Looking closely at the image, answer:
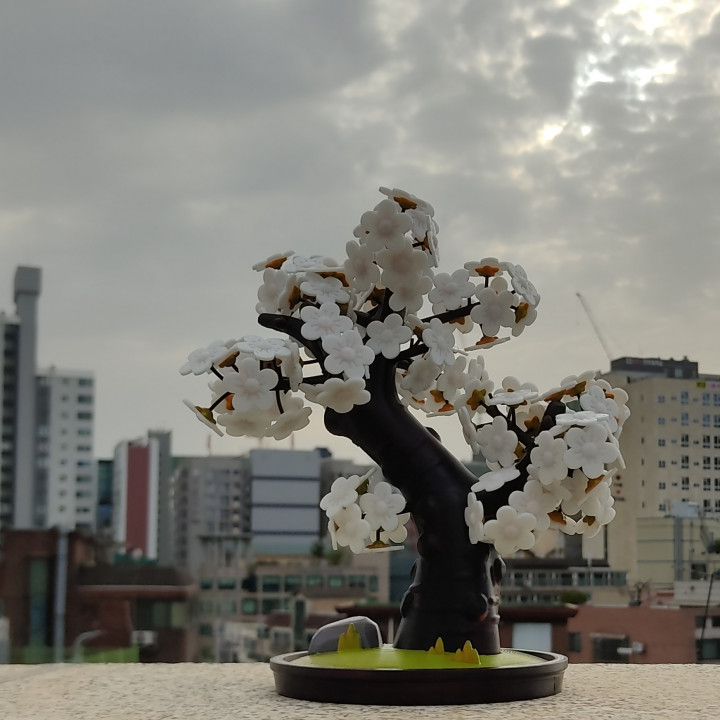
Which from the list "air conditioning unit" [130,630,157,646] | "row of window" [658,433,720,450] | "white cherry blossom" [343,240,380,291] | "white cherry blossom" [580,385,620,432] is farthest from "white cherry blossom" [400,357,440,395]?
"row of window" [658,433,720,450]

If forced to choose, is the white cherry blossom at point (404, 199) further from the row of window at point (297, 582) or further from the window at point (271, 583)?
the window at point (271, 583)

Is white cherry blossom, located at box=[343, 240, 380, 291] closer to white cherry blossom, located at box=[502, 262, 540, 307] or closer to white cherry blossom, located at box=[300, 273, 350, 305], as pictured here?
white cherry blossom, located at box=[300, 273, 350, 305]

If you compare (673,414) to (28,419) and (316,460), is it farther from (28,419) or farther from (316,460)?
(316,460)

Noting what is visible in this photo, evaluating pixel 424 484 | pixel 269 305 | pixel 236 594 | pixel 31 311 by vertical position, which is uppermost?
pixel 31 311

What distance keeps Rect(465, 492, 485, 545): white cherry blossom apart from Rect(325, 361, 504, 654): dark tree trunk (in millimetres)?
68

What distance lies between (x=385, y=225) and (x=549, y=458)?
1035 millimetres

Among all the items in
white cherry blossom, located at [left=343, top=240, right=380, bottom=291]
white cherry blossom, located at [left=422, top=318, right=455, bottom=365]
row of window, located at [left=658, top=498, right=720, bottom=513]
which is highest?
white cherry blossom, located at [left=343, top=240, right=380, bottom=291]

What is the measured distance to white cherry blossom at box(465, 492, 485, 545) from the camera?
3721 mm

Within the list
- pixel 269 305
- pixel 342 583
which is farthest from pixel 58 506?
pixel 269 305

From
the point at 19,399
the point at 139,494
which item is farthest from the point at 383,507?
the point at 139,494

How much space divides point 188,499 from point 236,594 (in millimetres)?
13695

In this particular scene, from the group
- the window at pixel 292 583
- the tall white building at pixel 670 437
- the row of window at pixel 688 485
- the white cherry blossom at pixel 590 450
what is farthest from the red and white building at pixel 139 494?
the white cherry blossom at pixel 590 450

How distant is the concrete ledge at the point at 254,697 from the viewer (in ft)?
10.8

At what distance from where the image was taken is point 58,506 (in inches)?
1179
